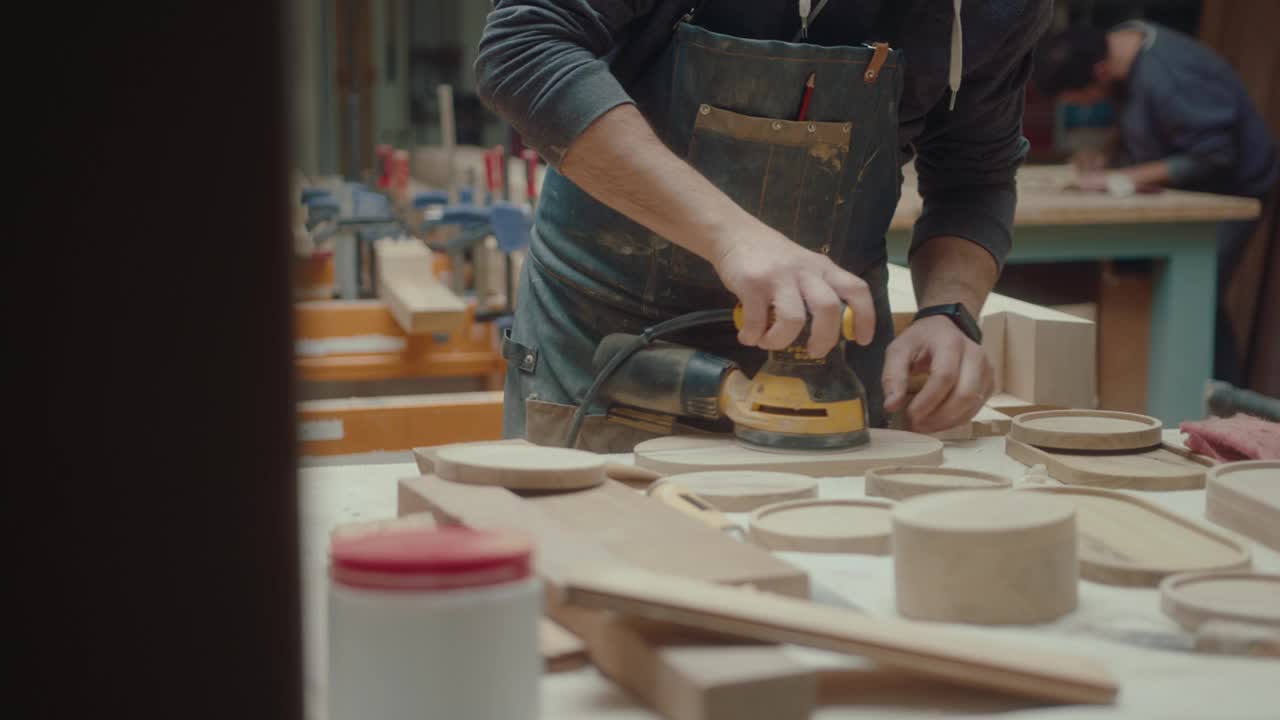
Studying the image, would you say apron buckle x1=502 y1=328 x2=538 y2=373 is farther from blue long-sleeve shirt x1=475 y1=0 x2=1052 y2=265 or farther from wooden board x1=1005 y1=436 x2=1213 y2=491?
wooden board x1=1005 y1=436 x2=1213 y2=491

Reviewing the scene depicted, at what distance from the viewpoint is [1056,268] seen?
501 centimetres

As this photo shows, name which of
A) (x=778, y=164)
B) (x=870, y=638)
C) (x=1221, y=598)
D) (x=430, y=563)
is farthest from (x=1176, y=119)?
(x=430, y=563)

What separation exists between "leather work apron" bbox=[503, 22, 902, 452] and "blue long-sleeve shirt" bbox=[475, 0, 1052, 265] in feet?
0.22

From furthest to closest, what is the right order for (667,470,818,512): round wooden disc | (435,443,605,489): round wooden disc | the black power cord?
the black power cord, (667,470,818,512): round wooden disc, (435,443,605,489): round wooden disc

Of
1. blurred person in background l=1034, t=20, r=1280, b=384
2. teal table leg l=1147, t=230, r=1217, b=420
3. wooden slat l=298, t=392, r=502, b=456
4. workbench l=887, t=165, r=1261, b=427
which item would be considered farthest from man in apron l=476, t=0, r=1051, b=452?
blurred person in background l=1034, t=20, r=1280, b=384

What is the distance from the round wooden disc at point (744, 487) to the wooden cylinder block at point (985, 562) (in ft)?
1.12

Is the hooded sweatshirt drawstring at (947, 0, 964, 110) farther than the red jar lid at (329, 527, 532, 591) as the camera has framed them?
Yes

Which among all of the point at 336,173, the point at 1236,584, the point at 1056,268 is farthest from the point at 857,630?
the point at 336,173

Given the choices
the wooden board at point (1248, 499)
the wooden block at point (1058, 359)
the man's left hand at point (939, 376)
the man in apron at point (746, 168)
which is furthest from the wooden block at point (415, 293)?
the wooden board at point (1248, 499)

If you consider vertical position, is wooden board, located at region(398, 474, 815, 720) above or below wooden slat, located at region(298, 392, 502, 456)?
above

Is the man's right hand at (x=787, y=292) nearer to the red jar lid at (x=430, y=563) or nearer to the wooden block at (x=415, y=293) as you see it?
the red jar lid at (x=430, y=563)

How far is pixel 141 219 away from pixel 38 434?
8 cm

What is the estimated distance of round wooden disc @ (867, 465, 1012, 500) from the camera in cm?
137

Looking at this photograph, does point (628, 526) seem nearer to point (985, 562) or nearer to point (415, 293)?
point (985, 562)
